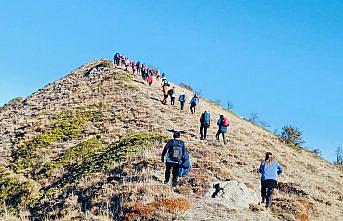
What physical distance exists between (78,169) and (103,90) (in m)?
21.9

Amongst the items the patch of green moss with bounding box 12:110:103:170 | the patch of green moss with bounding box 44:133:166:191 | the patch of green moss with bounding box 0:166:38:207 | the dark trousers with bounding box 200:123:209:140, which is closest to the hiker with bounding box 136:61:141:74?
the patch of green moss with bounding box 12:110:103:170

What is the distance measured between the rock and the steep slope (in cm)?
18

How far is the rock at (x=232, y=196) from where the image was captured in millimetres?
15375

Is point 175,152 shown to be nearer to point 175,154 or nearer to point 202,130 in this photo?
point 175,154

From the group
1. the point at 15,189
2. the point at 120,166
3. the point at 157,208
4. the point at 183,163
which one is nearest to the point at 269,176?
the point at 183,163

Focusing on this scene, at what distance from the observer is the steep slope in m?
15.6

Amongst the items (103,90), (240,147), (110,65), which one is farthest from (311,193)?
(110,65)

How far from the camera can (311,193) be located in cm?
2033

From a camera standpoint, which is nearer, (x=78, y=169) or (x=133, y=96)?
(x=78, y=169)

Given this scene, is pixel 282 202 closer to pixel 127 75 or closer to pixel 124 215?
pixel 124 215

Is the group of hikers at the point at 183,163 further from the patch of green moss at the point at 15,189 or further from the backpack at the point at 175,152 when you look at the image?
the patch of green moss at the point at 15,189

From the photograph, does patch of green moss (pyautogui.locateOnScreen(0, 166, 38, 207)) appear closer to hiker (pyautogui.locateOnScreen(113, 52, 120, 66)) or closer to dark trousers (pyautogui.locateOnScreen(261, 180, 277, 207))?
dark trousers (pyautogui.locateOnScreen(261, 180, 277, 207))

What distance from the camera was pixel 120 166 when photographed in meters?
21.3

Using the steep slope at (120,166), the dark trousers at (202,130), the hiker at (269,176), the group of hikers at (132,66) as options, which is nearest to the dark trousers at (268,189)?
the hiker at (269,176)
